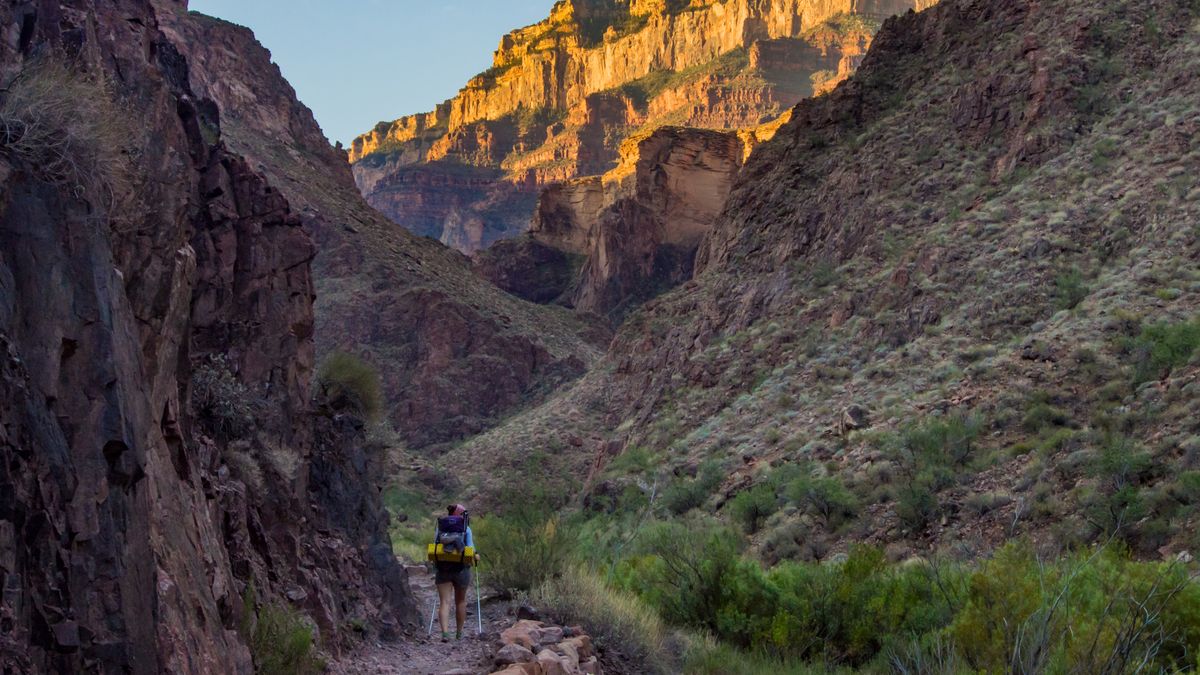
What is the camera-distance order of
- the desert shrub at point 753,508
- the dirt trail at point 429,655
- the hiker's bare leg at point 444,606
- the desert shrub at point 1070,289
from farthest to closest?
the desert shrub at point 1070,289 → the desert shrub at point 753,508 → the hiker's bare leg at point 444,606 → the dirt trail at point 429,655

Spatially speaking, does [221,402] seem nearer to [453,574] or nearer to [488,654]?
[453,574]

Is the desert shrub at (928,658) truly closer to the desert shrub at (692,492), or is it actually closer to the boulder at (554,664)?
the boulder at (554,664)

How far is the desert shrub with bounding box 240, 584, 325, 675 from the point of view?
812 cm

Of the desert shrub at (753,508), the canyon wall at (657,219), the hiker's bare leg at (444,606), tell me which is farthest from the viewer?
the canyon wall at (657,219)

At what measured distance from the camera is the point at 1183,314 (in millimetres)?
21000

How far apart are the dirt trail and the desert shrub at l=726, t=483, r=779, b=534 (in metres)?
8.96

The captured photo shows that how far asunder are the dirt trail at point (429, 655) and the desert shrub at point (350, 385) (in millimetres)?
4649

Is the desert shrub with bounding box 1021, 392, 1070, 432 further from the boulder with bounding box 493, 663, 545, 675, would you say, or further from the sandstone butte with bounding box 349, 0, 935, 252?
the sandstone butte with bounding box 349, 0, 935, 252

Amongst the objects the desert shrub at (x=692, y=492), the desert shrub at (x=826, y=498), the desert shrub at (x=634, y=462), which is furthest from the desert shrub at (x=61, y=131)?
the desert shrub at (x=634, y=462)

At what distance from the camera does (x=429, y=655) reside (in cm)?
1157

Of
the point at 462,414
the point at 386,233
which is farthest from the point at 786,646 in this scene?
the point at 386,233

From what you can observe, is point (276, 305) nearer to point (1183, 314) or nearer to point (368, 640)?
point (368, 640)

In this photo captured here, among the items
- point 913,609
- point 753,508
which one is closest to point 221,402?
point 913,609

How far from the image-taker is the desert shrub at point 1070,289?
2436cm
